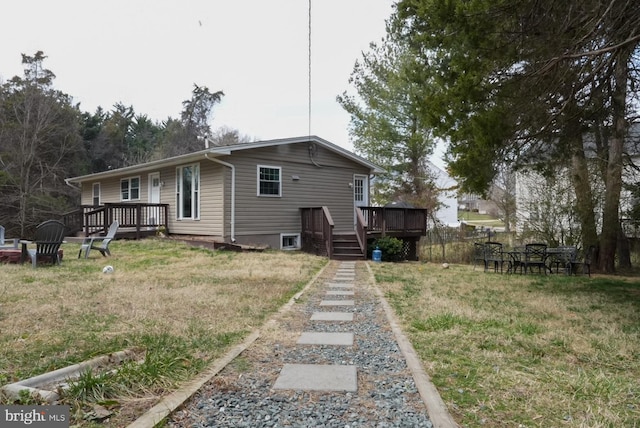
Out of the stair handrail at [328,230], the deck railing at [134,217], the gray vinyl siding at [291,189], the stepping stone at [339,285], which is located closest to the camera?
the stepping stone at [339,285]

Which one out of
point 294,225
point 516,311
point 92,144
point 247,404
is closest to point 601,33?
point 516,311

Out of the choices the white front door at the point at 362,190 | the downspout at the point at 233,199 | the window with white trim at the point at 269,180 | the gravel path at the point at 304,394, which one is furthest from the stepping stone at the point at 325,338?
the white front door at the point at 362,190

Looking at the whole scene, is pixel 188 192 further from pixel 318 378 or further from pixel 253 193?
pixel 318 378

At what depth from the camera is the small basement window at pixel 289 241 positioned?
45.0 feet

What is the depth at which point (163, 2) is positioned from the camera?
7.91m

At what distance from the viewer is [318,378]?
9.11 ft

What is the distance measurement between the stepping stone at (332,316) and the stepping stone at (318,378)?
1496 millimetres

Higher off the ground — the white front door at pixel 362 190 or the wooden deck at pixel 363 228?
the white front door at pixel 362 190

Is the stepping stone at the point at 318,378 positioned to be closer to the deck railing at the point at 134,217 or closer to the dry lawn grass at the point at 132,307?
the dry lawn grass at the point at 132,307

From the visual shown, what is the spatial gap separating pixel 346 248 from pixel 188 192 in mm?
5677

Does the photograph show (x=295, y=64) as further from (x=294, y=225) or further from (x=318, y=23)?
(x=294, y=225)

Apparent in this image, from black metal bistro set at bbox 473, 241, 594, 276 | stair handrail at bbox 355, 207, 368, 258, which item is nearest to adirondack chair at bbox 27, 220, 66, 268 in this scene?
stair handrail at bbox 355, 207, 368, 258

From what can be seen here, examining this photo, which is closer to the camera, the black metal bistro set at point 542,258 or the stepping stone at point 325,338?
the stepping stone at point 325,338

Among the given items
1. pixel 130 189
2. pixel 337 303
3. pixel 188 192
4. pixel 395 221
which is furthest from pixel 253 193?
pixel 337 303
